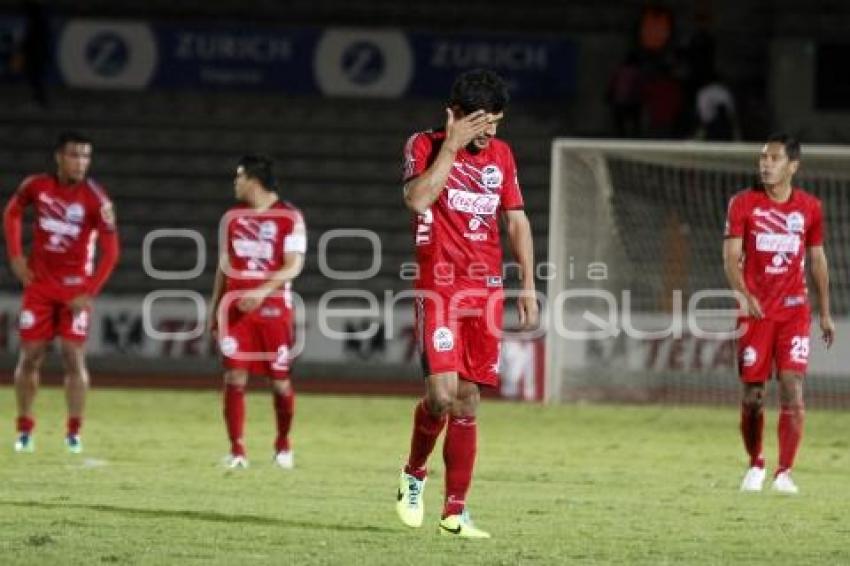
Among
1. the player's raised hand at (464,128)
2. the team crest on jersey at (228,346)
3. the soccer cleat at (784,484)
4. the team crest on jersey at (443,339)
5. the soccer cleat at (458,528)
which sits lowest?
the soccer cleat at (784,484)

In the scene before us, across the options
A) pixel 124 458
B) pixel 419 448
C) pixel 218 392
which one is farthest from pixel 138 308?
pixel 419 448

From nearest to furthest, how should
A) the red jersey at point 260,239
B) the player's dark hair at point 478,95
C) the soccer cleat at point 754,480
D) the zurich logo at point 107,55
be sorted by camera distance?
the player's dark hair at point 478,95 → the soccer cleat at point 754,480 → the red jersey at point 260,239 → the zurich logo at point 107,55

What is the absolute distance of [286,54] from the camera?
26.7 m

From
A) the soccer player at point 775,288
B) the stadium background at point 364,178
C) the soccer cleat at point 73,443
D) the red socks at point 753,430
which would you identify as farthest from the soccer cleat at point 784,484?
the soccer cleat at point 73,443

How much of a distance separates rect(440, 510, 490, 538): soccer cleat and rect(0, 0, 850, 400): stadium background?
1642 centimetres

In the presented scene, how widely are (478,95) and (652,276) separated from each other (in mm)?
12709

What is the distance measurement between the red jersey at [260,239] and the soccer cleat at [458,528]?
14.2 ft

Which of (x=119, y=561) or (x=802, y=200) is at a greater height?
(x=802, y=200)

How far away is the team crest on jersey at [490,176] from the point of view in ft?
29.2

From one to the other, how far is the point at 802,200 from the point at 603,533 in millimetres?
3531

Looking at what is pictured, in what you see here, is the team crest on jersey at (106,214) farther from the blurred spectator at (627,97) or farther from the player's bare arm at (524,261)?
the blurred spectator at (627,97)

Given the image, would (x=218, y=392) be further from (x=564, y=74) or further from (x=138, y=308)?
(x=564, y=74)

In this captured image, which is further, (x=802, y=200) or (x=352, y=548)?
(x=802, y=200)

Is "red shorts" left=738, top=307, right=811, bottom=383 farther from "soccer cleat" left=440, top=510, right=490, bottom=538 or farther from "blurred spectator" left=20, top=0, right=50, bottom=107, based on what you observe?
"blurred spectator" left=20, top=0, right=50, bottom=107
